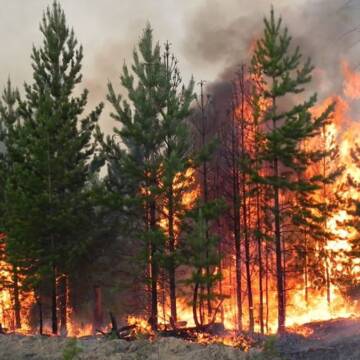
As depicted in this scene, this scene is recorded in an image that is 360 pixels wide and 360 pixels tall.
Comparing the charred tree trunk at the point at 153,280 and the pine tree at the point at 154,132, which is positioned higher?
the pine tree at the point at 154,132

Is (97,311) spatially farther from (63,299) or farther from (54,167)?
(54,167)

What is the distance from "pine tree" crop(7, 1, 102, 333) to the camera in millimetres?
22703

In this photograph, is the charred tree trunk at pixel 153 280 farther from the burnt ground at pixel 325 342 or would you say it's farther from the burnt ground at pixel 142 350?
the burnt ground at pixel 142 350

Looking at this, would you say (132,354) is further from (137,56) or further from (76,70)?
(76,70)

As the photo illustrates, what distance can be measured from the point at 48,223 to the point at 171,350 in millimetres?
10687

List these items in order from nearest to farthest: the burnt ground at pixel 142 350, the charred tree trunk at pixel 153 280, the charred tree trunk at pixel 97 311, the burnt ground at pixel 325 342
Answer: the burnt ground at pixel 142 350
the burnt ground at pixel 325 342
the charred tree trunk at pixel 153 280
the charred tree trunk at pixel 97 311

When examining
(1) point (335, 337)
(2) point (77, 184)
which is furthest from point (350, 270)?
(2) point (77, 184)

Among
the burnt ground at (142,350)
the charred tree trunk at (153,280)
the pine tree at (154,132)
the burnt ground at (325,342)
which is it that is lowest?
the burnt ground at (325,342)

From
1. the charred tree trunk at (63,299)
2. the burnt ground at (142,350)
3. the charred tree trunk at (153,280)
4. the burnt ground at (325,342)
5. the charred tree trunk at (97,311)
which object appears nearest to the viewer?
the burnt ground at (142,350)

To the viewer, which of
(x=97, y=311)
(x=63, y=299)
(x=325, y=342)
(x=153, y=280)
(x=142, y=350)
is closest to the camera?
(x=142, y=350)

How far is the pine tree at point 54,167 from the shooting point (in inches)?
894

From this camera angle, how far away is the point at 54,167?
76.2 ft

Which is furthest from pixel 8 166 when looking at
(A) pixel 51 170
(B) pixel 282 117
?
(B) pixel 282 117

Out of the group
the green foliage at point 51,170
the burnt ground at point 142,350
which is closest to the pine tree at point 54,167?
the green foliage at point 51,170
